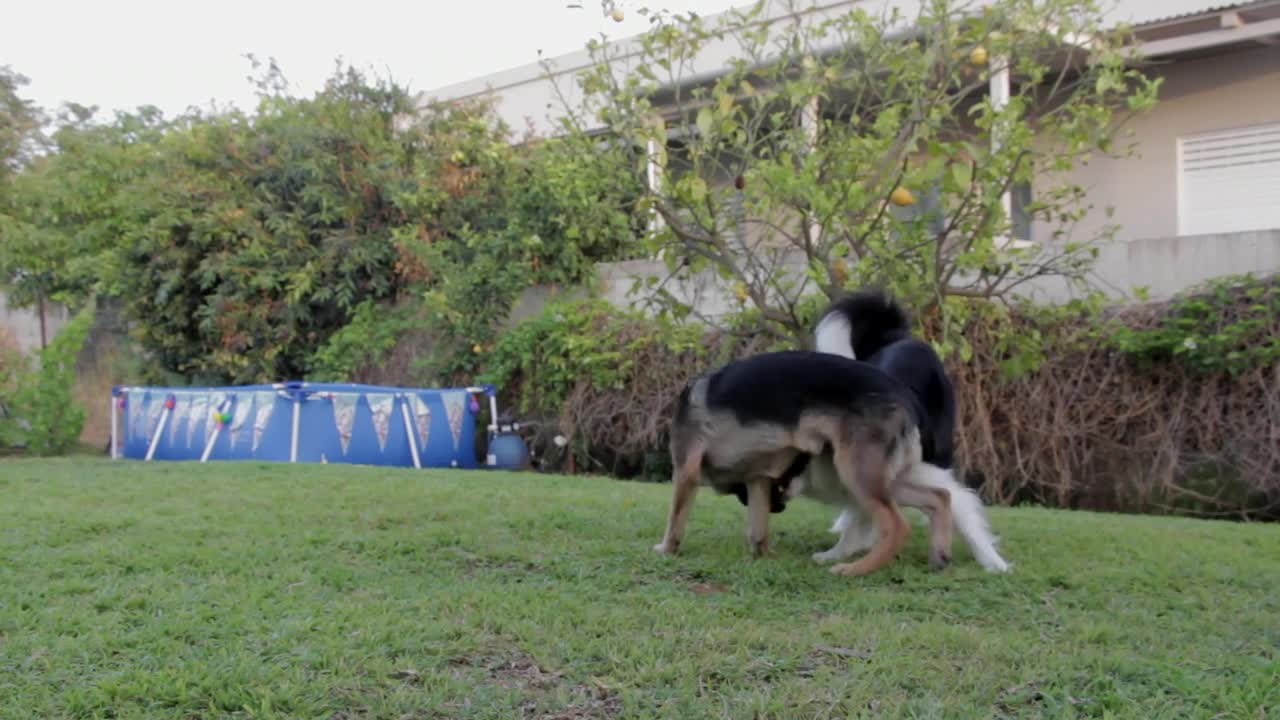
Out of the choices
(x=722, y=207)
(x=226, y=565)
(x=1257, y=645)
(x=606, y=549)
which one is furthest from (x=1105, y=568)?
(x=226, y=565)

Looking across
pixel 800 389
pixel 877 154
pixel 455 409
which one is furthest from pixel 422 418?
pixel 800 389

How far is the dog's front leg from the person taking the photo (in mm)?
5398

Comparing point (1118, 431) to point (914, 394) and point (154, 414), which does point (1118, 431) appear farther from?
point (154, 414)

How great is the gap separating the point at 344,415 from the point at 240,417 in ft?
3.91

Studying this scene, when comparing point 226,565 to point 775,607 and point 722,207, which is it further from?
point 722,207

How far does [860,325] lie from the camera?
5.92 m

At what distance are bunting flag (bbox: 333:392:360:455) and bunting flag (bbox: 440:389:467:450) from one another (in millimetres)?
1011

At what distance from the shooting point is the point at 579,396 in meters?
11.9

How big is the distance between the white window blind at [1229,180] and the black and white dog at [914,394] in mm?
8381

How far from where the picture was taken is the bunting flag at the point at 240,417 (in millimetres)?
11766

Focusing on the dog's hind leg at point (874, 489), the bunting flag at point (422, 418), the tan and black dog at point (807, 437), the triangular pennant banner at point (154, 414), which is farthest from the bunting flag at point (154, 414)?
the dog's hind leg at point (874, 489)

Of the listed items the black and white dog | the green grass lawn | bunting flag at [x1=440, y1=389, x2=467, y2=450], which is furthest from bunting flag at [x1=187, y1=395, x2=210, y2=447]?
the black and white dog

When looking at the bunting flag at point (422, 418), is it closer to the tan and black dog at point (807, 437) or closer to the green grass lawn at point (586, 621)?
the green grass lawn at point (586, 621)

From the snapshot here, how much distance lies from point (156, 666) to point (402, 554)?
1961 mm
